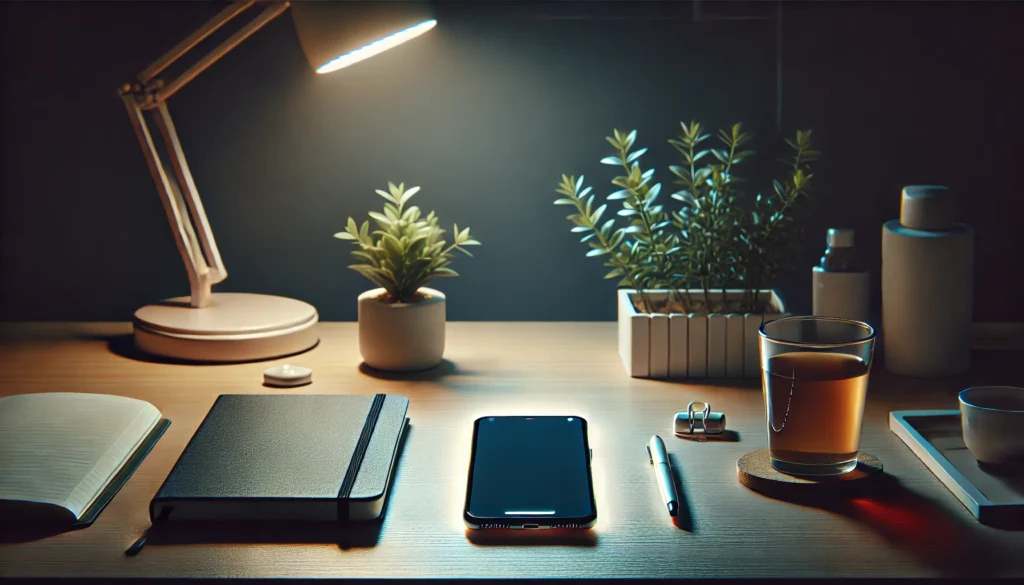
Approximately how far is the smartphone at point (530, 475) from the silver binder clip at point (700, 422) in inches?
3.6

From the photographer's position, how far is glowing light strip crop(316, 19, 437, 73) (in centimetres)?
110

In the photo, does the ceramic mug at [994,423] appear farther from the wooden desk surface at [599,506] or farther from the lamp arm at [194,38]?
the lamp arm at [194,38]

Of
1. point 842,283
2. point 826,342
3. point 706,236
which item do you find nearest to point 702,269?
point 706,236

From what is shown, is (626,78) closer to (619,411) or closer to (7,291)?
(619,411)

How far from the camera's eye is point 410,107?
50.8 inches

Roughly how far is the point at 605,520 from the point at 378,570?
17cm

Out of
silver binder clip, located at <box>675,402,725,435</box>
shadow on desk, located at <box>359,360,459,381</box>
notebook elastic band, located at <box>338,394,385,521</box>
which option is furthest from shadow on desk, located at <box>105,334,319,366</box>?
silver binder clip, located at <box>675,402,725,435</box>

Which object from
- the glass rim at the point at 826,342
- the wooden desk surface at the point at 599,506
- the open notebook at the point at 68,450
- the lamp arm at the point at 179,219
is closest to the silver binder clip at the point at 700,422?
the wooden desk surface at the point at 599,506

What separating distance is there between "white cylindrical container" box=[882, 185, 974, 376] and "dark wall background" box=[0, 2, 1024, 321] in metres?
0.20

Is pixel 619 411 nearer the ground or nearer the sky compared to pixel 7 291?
nearer the ground

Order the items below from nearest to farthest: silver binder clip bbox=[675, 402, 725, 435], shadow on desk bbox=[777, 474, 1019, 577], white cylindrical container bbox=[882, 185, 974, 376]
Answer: shadow on desk bbox=[777, 474, 1019, 577]
silver binder clip bbox=[675, 402, 725, 435]
white cylindrical container bbox=[882, 185, 974, 376]

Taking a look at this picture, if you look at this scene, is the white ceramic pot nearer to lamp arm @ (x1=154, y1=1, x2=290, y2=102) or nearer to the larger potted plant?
the larger potted plant

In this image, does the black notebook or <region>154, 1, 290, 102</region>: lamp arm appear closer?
the black notebook

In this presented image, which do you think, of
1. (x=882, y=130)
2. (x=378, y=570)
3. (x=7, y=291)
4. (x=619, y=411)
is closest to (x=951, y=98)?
(x=882, y=130)
